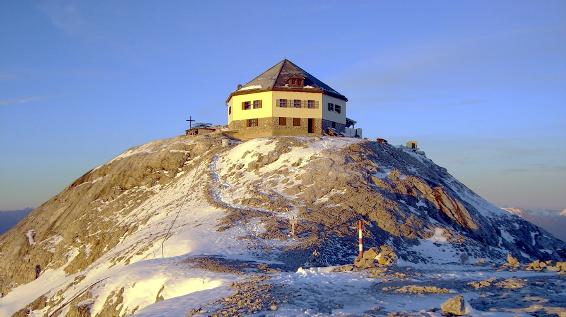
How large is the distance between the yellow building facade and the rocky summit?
5.87 meters

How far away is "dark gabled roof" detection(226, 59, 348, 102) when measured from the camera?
63.5 m

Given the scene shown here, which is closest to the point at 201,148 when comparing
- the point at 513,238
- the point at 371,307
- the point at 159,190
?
the point at 159,190

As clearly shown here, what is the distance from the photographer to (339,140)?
54094mm

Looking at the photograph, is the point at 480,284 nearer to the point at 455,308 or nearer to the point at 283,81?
the point at 455,308

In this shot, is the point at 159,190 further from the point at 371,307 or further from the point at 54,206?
the point at 371,307

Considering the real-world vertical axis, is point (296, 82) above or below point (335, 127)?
above

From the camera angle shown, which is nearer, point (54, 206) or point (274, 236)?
point (274, 236)

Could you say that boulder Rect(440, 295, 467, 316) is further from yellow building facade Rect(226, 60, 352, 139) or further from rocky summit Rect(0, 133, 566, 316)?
yellow building facade Rect(226, 60, 352, 139)

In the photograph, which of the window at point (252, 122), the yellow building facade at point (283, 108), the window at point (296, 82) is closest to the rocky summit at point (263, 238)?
the window at point (252, 122)

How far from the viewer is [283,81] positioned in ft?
213

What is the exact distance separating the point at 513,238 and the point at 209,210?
2756cm

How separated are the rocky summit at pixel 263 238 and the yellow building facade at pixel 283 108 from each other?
5867 mm

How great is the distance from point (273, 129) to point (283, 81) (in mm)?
7090

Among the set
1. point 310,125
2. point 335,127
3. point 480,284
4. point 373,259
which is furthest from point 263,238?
point 335,127
